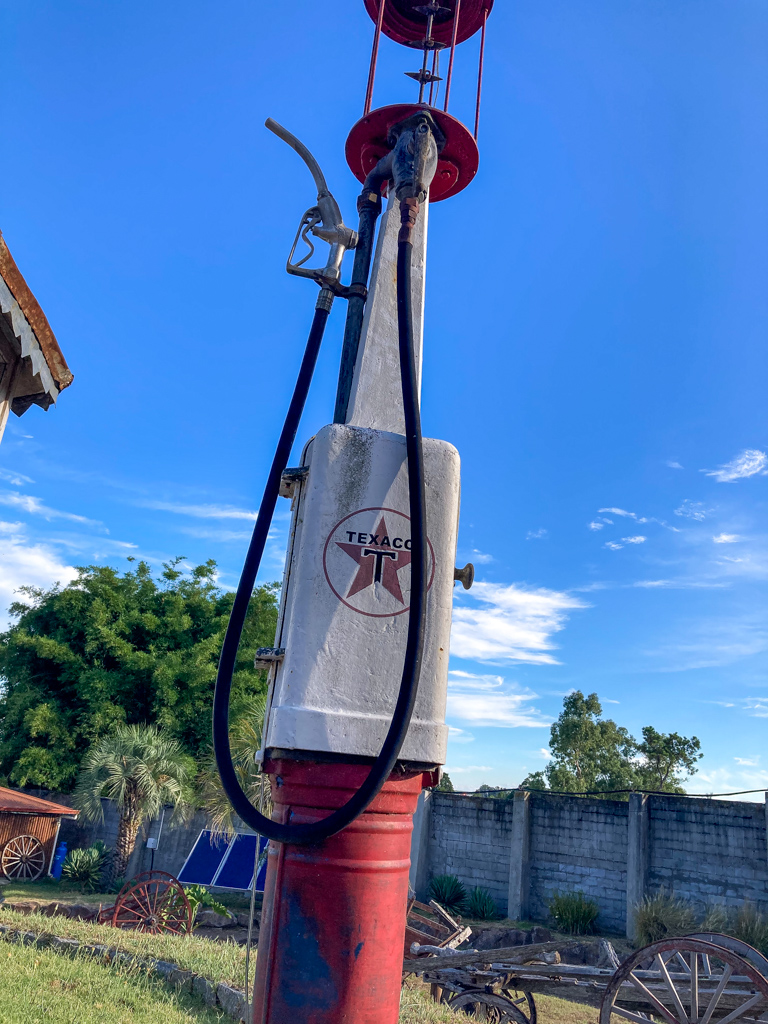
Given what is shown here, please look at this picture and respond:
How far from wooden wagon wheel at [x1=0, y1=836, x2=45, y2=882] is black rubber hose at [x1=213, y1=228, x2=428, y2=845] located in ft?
71.5

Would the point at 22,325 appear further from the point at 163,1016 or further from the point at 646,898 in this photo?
the point at 646,898

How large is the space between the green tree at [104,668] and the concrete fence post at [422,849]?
7202 mm

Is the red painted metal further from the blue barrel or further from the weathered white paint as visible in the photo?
the blue barrel

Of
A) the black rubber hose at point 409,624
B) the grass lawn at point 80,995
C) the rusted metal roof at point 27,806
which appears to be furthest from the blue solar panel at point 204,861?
the black rubber hose at point 409,624

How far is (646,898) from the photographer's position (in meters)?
14.0

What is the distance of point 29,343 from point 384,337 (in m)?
2.21

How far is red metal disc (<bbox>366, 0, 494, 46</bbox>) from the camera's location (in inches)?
207

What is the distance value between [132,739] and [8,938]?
1173 centimetres

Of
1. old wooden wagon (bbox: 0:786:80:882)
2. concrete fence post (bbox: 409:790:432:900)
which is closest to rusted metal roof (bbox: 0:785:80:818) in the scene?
old wooden wagon (bbox: 0:786:80:882)

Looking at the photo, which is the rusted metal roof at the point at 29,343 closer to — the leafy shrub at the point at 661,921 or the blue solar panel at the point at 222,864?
the blue solar panel at the point at 222,864

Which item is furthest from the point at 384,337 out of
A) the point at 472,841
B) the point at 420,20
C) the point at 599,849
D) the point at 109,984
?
the point at 472,841

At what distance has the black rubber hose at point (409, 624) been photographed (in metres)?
2.67

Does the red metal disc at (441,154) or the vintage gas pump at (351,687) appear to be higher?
the red metal disc at (441,154)

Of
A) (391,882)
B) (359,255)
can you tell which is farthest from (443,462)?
(391,882)
